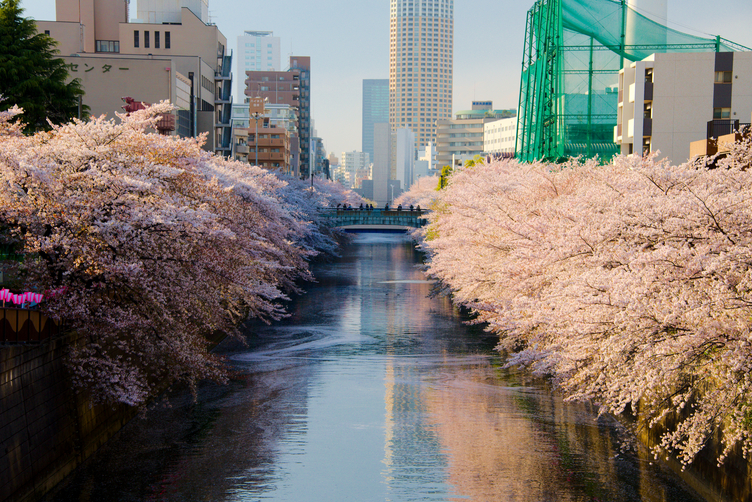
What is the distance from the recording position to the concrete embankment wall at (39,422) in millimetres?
12492

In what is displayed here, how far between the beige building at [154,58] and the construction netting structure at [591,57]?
1161 inches

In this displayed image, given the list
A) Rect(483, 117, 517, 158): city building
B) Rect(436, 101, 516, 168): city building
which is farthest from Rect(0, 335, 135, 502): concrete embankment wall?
Rect(436, 101, 516, 168): city building

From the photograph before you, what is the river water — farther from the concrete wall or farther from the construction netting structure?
the construction netting structure

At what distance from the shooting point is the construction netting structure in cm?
5719

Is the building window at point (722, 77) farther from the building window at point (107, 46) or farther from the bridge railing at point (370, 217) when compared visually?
the building window at point (107, 46)

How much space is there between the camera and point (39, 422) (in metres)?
13.8

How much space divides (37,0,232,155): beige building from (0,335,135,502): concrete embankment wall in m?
43.6

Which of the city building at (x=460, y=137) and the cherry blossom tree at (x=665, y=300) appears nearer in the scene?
the cherry blossom tree at (x=665, y=300)

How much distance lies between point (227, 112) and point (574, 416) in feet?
197

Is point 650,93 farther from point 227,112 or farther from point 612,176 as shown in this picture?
point 227,112

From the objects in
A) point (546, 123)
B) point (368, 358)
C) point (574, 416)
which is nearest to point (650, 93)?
point (546, 123)

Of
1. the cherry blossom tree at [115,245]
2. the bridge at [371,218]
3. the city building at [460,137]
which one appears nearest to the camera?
the cherry blossom tree at [115,245]

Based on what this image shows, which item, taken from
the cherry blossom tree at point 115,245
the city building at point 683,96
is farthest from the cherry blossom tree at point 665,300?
the city building at point 683,96

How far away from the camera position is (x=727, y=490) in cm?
1333
